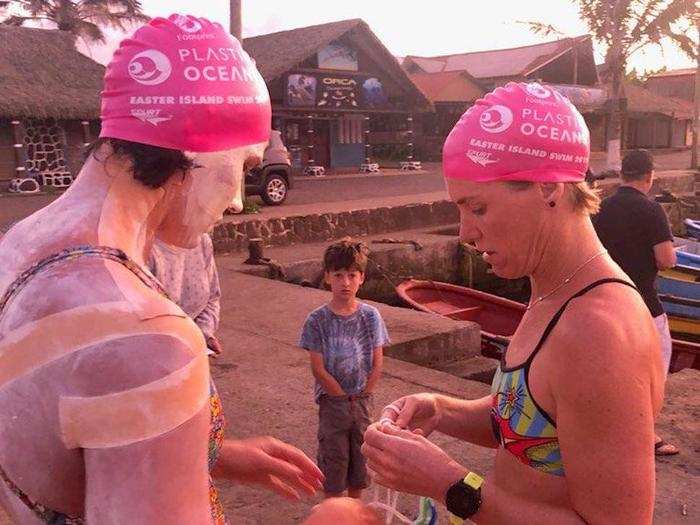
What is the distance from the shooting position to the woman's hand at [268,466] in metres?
1.90

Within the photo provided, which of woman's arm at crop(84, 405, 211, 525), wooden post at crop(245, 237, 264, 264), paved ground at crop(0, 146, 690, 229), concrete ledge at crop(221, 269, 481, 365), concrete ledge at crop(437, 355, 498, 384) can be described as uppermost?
woman's arm at crop(84, 405, 211, 525)

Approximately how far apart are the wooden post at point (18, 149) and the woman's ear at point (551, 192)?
75.0 feet

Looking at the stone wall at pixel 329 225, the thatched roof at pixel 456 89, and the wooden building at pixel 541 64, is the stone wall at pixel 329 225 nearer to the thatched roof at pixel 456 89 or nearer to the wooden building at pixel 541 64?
the thatched roof at pixel 456 89

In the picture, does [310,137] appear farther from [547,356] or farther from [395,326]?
[547,356]

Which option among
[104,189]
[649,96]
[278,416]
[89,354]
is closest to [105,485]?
[89,354]

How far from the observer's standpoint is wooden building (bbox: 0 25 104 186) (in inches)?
868

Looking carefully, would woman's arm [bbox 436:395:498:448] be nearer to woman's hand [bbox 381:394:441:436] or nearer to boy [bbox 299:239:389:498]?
woman's hand [bbox 381:394:441:436]

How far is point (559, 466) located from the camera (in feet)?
5.68

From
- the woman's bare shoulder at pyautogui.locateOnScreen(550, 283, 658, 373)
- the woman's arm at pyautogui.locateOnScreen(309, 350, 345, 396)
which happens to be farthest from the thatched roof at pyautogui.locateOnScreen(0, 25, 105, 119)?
the woman's bare shoulder at pyautogui.locateOnScreen(550, 283, 658, 373)

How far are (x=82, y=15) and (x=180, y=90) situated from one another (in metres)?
53.5

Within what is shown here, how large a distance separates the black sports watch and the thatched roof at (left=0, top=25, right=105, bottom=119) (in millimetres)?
22527

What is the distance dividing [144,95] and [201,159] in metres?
0.18

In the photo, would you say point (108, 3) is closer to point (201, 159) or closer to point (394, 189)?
point (394, 189)

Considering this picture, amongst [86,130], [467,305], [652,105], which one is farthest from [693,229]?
[652,105]
